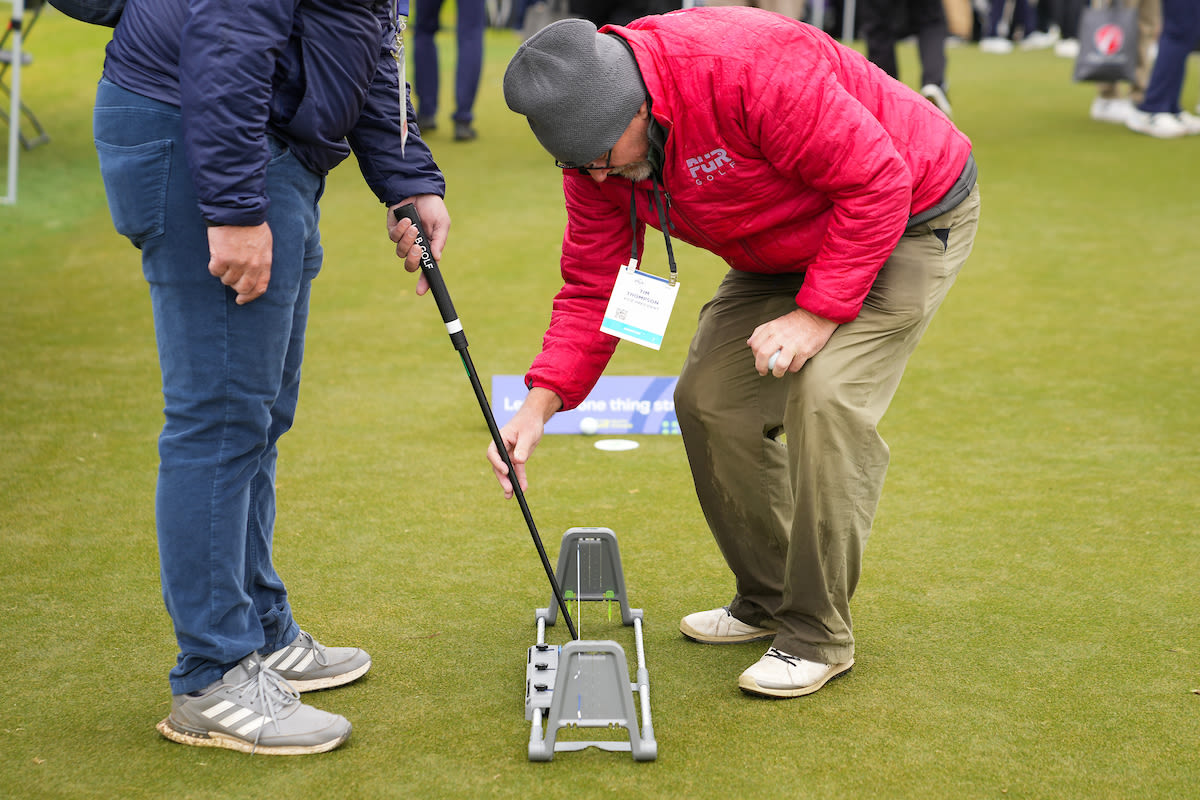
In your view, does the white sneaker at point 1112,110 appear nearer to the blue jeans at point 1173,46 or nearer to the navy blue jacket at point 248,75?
the blue jeans at point 1173,46

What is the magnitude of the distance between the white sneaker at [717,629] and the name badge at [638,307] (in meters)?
0.57

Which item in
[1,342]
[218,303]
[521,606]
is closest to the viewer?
[218,303]

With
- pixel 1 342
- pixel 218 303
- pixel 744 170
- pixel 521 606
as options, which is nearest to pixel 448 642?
pixel 521 606

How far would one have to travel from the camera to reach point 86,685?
7.25 feet

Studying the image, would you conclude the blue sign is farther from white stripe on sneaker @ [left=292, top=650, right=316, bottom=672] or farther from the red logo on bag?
the red logo on bag

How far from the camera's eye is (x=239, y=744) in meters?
2.00

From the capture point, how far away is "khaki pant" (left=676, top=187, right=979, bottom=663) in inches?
85.3

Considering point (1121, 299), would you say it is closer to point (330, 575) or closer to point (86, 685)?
point (330, 575)

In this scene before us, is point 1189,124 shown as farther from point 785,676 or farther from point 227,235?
point 227,235

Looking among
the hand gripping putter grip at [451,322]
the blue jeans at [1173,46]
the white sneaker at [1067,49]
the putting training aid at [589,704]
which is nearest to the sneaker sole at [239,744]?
the putting training aid at [589,704]

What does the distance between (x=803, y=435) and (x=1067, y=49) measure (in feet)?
40.0

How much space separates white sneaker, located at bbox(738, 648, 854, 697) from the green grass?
30mm

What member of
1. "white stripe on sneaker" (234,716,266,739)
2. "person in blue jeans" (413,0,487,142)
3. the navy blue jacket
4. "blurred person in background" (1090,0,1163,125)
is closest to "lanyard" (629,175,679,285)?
the navy blue jacket

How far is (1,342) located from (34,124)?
3857 mm
